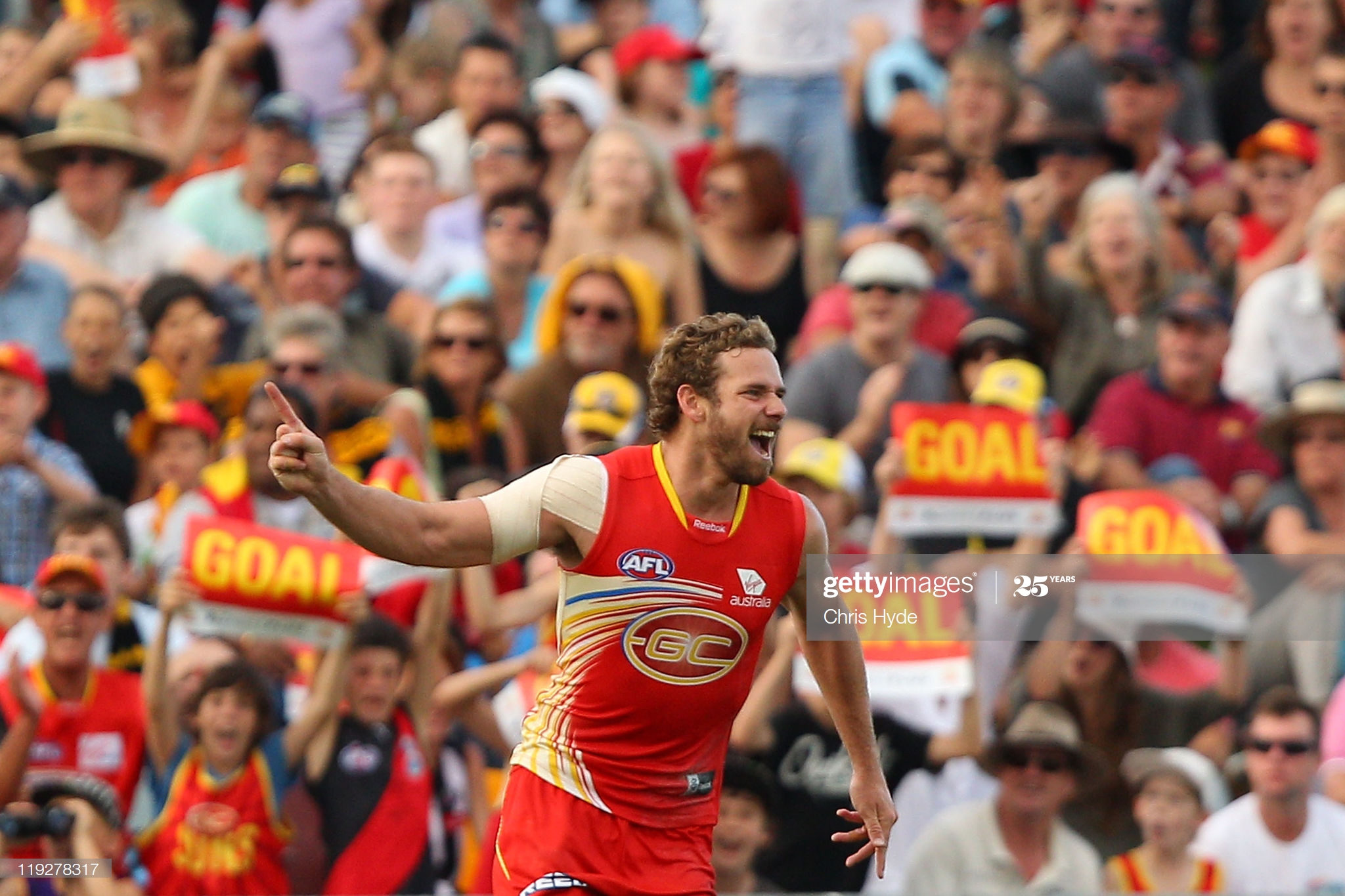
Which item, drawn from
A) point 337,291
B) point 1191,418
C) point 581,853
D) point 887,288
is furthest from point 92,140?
point 581,853

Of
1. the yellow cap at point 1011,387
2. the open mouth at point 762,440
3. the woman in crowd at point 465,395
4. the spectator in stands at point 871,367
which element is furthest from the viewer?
the woman in crowd at point 465,395

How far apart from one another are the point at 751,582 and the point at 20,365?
462 cm

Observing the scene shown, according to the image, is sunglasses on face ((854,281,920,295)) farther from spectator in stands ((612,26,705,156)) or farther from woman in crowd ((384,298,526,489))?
spectator in stands ((612,26,705,156))

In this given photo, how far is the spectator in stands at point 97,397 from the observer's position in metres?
10.0

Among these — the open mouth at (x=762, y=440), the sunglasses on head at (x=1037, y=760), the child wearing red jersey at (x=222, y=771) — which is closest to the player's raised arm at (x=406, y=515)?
the open mouth at (x=762, y=440)

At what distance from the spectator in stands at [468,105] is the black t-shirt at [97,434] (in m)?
2.90

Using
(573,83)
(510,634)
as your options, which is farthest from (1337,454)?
(573,83)

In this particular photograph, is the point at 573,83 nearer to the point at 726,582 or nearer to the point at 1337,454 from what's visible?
the point at 1337,454

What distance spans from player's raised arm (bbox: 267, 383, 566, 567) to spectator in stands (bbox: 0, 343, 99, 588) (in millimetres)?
4142

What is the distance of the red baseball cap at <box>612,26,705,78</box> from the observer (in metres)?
12.5

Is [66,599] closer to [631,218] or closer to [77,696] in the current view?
[77,696]

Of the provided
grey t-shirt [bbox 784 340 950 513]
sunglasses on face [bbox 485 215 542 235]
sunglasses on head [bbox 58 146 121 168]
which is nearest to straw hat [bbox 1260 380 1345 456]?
grey t-shirt [bbox 784 340 950 513]

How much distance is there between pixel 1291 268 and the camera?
438 inches

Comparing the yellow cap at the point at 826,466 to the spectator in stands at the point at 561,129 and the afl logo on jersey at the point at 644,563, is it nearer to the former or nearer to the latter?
the spectator in stands at the point at 561,129
